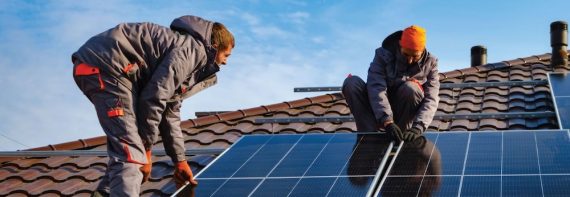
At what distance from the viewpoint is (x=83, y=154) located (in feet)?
24.5

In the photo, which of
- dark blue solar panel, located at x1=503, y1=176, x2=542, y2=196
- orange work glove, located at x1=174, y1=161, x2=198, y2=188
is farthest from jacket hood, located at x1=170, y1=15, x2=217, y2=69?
dark blue solar panel, located at x1=503, y1=176, x2=542, y2=196

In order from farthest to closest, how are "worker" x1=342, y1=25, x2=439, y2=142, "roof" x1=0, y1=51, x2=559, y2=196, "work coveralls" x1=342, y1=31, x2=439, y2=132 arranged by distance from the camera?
"roof" x1=0, y1=51, x2=559, y2=196
"work coveralls" x1=342, y1=31, x2=439, y2=132
"worker" x1=342, y1=25, x2=439, y2=142

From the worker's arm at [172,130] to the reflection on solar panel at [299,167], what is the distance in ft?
0.82

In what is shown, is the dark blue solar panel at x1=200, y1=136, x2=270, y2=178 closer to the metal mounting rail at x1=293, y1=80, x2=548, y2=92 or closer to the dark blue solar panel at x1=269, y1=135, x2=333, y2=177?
the dark blue solar panel at x1=269, y1=135, x2=333, y2=177

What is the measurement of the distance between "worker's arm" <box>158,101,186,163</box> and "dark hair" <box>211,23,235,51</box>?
464 mm

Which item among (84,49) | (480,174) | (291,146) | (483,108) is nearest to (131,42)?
(84,49)

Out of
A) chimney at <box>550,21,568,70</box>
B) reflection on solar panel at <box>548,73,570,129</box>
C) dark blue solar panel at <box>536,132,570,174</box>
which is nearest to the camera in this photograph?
dark blue solar panel at <box>536,132,570,174</box>

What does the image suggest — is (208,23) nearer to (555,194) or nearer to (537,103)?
(555,194)

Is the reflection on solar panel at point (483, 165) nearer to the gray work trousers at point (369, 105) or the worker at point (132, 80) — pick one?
the gray work trousers at point (369, 105)

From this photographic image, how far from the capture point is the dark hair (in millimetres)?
5246

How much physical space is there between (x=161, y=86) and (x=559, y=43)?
7698 millimetres

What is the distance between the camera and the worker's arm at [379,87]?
6285 mm

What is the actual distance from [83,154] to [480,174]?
12.0 ft

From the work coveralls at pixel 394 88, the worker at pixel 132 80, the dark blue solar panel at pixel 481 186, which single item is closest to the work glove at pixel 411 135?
the work coveralls at pixel 394 88
